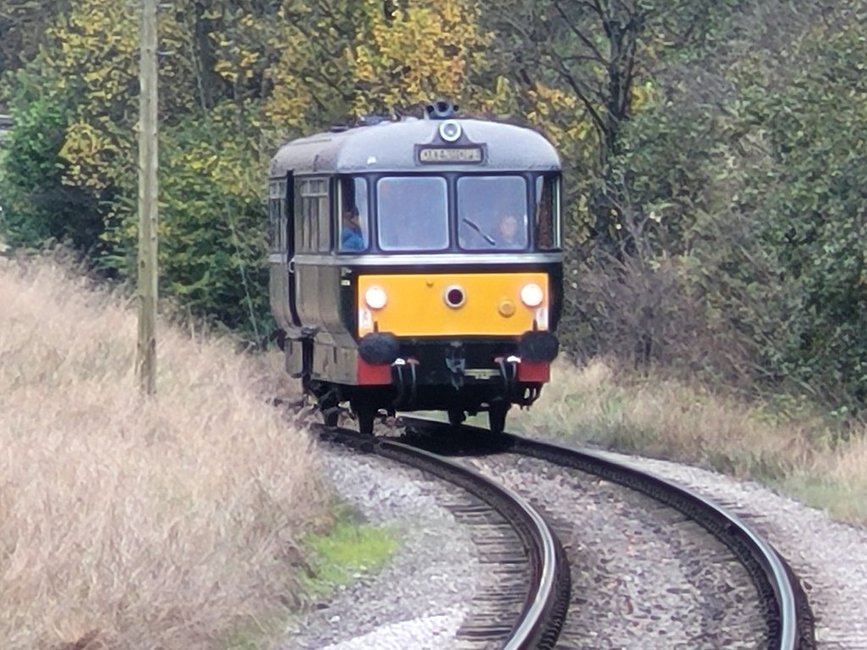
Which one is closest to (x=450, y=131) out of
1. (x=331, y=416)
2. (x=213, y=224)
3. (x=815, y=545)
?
(x=331, y=416)

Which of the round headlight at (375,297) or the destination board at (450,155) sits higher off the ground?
the destination board at (450,155)

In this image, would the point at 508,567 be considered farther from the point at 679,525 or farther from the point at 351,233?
the point at 351,233

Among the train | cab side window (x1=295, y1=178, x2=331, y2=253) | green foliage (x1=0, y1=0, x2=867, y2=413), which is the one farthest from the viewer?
green foliage (x1=0, y1=0, x2=867, y2=413)

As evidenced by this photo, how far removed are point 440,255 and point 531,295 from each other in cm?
94

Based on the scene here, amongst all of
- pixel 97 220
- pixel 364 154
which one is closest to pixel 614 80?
pixel 364 154

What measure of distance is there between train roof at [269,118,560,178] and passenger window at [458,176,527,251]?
151 millimetres

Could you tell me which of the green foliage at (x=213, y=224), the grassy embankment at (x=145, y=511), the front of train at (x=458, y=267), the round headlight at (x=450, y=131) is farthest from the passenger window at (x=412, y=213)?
Answer: the green foliage at (x=213, y=224)

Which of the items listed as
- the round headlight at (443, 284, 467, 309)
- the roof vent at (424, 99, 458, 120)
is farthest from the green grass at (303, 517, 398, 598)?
the roof vent at (424, 99, 458, 120)

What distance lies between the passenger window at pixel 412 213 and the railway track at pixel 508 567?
2.06 m

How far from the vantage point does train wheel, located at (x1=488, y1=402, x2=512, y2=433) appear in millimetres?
19781

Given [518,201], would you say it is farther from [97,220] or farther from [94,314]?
[97,220]

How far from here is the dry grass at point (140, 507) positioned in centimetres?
888

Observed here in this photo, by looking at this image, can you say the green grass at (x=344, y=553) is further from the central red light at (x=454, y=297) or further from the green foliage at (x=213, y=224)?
the green foliage at (x=213, y=224)

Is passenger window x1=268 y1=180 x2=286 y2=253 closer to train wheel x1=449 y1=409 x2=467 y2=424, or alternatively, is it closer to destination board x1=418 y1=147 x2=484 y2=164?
train wheel x1=449 y1=409 x2=467 y2=424
